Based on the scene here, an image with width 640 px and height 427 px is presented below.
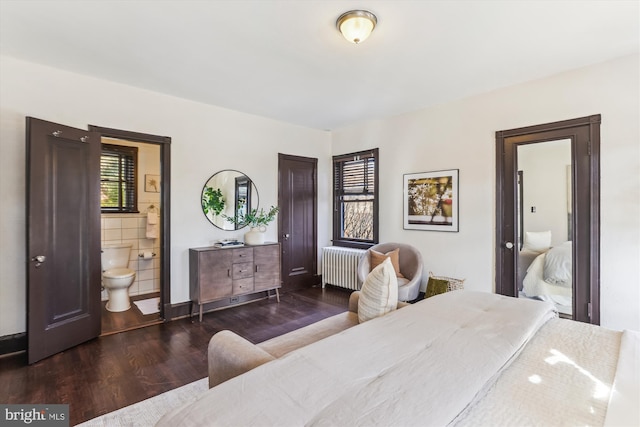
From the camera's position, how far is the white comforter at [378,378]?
0.93 meters

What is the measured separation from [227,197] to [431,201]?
2873 millimetres

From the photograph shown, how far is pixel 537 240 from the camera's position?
134 inches

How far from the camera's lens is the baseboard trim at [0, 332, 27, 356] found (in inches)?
111

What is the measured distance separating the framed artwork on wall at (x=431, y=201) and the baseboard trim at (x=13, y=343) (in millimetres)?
4505

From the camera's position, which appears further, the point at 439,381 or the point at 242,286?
the point at 242,286

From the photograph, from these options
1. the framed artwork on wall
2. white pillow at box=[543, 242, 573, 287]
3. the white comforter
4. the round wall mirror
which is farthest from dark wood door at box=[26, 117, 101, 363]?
white pillow at box=[543, 242, 573, 287]

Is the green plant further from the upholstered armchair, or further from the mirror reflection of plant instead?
the upholstered armchair

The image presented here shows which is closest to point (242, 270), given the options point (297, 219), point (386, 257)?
point (297, 219)

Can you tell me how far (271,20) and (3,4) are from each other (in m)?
1.85

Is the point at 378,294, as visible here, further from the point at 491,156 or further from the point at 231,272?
the point at 491,156

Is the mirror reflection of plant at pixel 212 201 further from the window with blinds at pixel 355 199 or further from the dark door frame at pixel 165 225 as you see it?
the window with blinds at pixel 355 199

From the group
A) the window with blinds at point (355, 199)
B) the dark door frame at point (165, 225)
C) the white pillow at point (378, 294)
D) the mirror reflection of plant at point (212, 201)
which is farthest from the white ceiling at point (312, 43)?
the white pillow at point (378, 294)

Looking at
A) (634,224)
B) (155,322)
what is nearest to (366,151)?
(634,224)

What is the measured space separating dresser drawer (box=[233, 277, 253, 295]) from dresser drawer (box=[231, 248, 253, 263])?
0.27 metres
